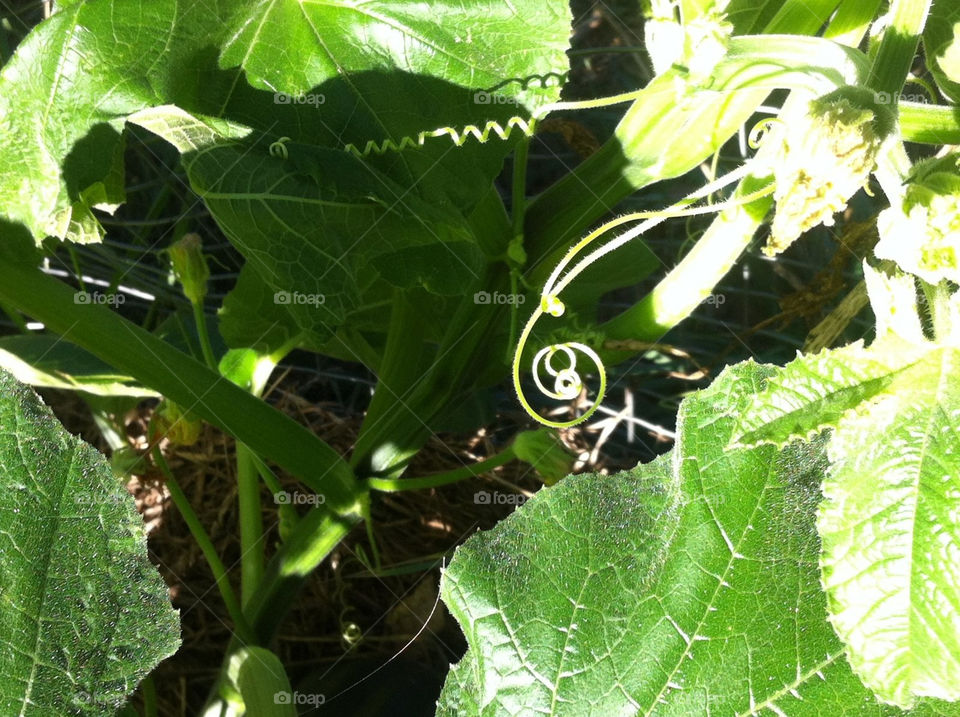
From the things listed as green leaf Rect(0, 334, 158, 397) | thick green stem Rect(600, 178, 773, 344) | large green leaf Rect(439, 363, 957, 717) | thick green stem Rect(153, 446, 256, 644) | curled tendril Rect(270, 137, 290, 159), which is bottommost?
thick green stem Rect(153, 446, 256, 644)

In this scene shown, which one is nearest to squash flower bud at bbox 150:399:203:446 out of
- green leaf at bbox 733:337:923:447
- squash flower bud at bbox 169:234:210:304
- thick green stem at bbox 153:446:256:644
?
thick green stem at bbox 153:446:256:644

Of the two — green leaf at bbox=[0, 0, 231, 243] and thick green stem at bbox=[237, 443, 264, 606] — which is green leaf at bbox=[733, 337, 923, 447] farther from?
thick green stem at bbox=[237, 443, 264, 606]

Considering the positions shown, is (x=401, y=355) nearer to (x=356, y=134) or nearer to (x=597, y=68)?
(x=356, y=134)

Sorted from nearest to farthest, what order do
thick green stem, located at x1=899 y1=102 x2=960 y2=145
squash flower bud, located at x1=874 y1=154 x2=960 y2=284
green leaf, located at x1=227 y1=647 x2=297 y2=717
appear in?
squash flower bud, located at x1=874 y1=154 x2=960 y2=284 → thick green stem, located at x1=899 y1=102 x2=960 y2=145 → green leaf, located at x1=227 y1=647 x2=297 y2=717

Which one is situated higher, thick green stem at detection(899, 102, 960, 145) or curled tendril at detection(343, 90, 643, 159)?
thick green stem at detection(899, 102, 960, 145)

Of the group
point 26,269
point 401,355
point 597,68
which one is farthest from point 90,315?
point 597,68

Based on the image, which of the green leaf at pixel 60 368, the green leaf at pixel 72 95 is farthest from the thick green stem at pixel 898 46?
the green leaf at pixel 60 368

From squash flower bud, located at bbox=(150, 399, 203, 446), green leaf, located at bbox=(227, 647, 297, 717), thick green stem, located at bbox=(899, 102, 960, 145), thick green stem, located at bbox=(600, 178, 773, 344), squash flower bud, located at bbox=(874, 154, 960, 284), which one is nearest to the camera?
squash flower bud, located at bbox=(874, 154, 960, 284)
